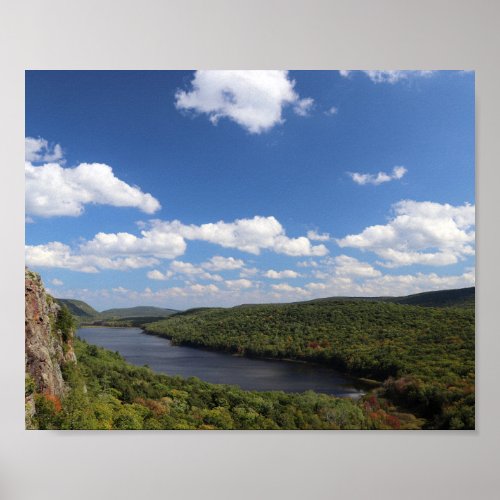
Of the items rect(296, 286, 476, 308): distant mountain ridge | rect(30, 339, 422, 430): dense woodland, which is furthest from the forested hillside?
rect(296, 286, 476, 308): distant mountain ridge

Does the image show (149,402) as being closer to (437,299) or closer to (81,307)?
(81,307)

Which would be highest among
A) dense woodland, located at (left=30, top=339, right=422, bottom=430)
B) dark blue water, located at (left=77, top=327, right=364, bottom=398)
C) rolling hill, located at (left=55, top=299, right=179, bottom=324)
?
rolling hill, located at (left=55, top=299, right=179, bottom=324)

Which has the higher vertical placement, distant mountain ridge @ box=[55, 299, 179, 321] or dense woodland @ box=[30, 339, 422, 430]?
distant mountain ridge @ box=[55, 299, 179, 321]

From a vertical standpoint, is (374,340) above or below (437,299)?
below

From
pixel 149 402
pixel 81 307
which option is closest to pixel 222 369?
pixel 149 402

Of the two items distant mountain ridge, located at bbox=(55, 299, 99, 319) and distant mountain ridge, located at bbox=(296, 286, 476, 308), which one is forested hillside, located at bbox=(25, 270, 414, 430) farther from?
distant mountain ridge, located at bbox=(296, 286, 476, 308)
